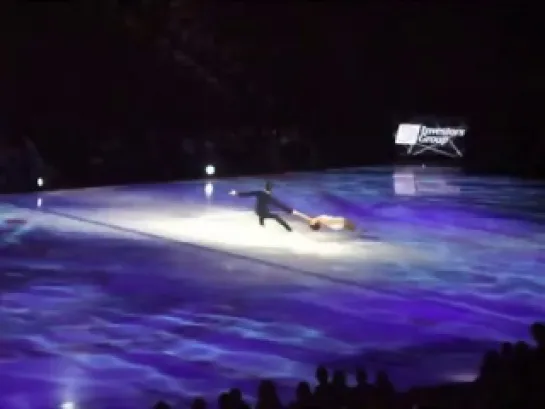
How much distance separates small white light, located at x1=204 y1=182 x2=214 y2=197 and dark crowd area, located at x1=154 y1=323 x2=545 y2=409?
11.8m

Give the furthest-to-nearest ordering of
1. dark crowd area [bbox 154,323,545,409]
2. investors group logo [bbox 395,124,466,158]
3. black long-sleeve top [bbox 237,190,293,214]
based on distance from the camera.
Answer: investors group logo [bbox 395,124,466,158]
black long-sleeve top [bbox 237,190,293,214]
dark crowd area [bbox 154,323,545,409]

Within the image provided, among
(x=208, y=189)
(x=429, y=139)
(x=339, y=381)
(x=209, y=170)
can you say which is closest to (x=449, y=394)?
(x=339, y=381)

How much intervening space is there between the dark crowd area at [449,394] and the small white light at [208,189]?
11.8 metres

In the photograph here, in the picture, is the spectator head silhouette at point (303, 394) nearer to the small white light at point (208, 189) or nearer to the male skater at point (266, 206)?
the male skater at point (266, 206)

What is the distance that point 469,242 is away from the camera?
980 cm

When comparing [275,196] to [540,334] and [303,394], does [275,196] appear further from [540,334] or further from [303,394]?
[303,394]

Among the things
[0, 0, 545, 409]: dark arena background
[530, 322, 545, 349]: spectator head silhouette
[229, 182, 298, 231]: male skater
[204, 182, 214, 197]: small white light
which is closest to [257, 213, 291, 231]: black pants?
[229, 182, 298, 231]: male skater

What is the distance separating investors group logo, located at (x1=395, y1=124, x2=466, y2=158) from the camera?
2181 cm

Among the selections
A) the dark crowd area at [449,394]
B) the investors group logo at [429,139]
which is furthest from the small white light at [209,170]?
the dark crowd area at [449,394]

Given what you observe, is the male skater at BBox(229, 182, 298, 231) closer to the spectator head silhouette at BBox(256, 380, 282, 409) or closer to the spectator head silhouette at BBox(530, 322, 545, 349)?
the spectator head silhouette at BBox(530, 322, 545, 349)

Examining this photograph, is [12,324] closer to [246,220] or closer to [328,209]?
[246,220]

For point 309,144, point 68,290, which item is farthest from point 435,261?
point 309,144

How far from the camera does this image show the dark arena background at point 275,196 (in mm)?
5078

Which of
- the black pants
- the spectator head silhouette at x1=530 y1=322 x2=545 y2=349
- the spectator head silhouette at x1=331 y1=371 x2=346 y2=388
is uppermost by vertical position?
the black pants
